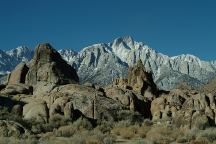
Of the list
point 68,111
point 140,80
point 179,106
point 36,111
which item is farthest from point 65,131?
point 140,80

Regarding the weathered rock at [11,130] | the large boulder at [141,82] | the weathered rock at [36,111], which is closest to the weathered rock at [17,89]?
the weathered rock at [36,111]

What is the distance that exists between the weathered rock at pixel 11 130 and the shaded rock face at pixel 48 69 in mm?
24235

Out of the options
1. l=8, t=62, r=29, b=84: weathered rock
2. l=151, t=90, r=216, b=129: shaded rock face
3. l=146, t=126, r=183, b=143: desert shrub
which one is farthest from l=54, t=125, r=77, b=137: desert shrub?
l=8, t=62, r=29, b=84: weathered rock

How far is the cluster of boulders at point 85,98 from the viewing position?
45.1m

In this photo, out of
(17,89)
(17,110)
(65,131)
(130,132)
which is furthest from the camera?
(17,89)

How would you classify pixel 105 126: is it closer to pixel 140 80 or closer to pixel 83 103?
pixel 83 103

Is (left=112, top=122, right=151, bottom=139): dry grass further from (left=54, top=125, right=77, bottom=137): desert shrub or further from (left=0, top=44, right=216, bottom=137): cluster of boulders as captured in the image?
(left=0, top=44, right=216, bottom=137): cluster of boulders

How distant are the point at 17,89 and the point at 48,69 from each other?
6.82 m

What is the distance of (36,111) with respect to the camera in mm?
43281

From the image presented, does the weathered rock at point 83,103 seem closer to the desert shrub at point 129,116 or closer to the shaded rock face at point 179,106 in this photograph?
the desert shrub at point 129,116

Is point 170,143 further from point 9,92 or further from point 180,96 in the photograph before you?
point 180,96

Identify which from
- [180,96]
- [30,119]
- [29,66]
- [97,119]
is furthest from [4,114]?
[180,96]

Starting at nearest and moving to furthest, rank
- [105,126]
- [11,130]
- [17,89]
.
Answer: [11,130], [105,126], [17,89]

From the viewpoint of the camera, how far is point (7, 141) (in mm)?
28844
